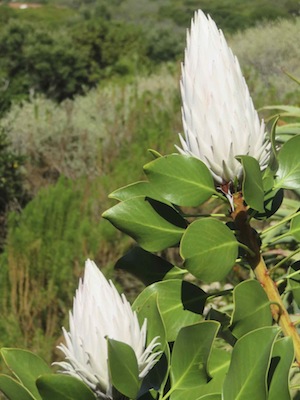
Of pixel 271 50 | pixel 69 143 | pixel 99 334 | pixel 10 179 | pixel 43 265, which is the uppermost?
pixel 99 334

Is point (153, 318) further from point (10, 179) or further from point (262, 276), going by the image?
point (10, 179)

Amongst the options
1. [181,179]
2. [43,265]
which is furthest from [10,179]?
[181,179]

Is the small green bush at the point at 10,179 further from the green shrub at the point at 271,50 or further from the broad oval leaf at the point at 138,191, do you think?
the broad oval leaf at the point at 138,191

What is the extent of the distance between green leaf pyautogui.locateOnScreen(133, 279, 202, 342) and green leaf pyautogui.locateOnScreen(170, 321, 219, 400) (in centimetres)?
7

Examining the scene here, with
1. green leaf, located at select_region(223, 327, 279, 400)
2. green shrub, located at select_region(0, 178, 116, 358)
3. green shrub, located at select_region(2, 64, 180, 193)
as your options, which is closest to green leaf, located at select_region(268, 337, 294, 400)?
green leaf, located at select_region(223, 327, 279, 400)

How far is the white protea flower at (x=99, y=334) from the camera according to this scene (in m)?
0.66

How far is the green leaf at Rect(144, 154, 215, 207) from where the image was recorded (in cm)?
Answer: 73

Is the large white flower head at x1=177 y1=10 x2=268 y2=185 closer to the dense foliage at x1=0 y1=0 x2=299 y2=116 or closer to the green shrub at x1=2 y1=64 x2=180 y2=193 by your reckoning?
the green shrub at x1=2 y1=64 x2=180 y2=193

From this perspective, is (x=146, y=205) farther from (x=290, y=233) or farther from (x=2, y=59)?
(x=2, y=59)

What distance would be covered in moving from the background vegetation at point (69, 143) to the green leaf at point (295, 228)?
158cm

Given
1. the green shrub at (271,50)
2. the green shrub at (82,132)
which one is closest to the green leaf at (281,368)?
the green shrub at (82,132)

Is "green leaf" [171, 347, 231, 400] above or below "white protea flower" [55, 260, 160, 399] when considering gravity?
below

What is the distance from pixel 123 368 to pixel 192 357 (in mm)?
90

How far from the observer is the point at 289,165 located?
77 cm
